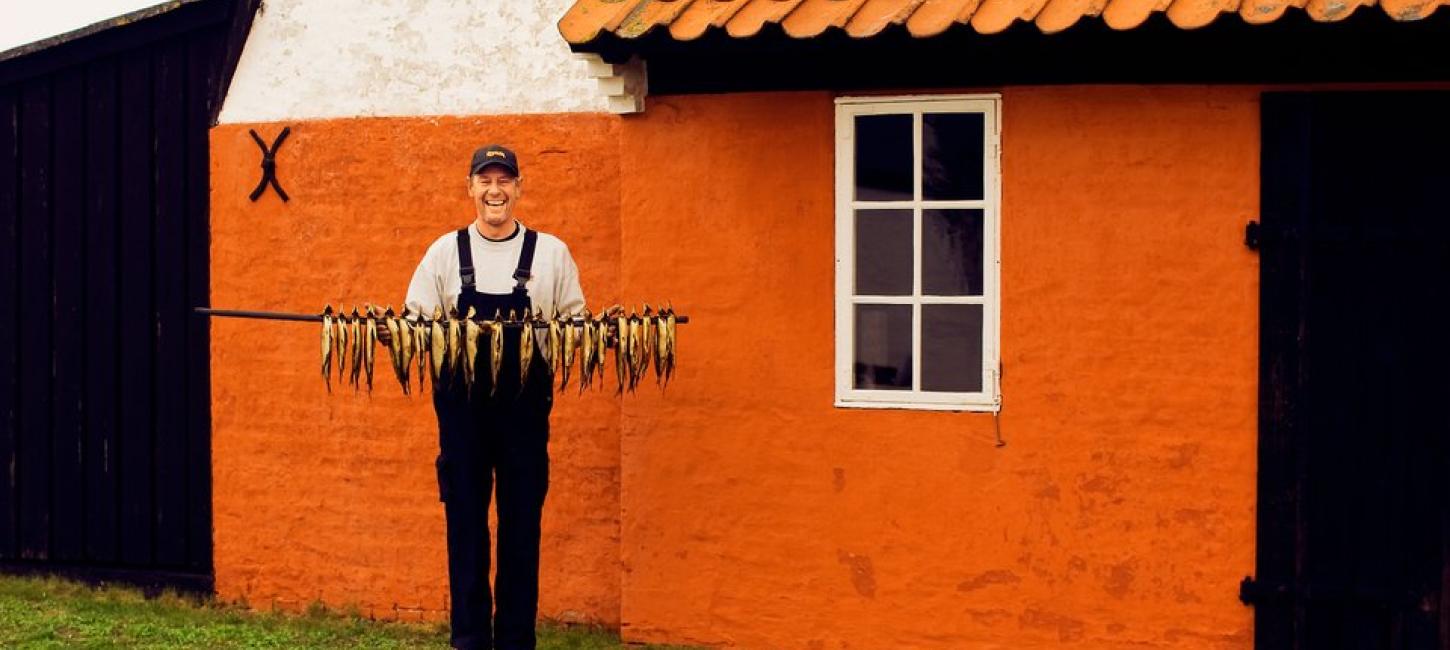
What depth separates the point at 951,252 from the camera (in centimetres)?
712

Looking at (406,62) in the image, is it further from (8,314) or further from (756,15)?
(8,314)

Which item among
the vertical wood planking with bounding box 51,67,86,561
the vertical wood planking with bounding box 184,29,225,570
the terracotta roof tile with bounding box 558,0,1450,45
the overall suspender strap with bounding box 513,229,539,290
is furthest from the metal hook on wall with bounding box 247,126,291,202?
the overall suspender strap with bounding box 513,229,539,290

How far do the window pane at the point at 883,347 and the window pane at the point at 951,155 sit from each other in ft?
1.69

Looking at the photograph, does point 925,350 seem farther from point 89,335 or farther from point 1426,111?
point 89,335

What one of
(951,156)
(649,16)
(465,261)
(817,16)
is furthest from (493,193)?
(951,156)

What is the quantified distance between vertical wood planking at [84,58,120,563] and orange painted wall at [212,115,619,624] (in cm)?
64

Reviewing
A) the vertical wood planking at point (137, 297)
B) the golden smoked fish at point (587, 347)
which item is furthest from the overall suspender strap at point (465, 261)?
the vertical wood planking at point (137, 297)

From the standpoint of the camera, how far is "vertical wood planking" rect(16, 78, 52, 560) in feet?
28.9

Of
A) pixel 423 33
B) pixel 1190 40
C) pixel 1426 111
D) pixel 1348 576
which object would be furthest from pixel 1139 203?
pixel 423 33

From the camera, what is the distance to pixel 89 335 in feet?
28.9

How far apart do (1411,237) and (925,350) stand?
1.93 metres

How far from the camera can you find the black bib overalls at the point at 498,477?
251 inches

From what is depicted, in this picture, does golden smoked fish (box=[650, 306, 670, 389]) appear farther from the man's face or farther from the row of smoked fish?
the man's face

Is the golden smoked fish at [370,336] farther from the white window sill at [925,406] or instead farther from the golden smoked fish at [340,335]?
the white window sill at [925,406]
